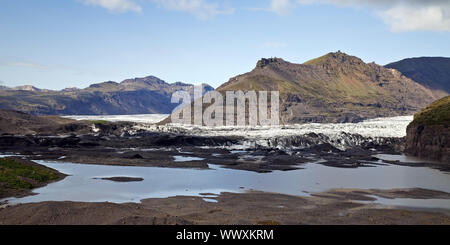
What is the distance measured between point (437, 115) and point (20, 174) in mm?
85155

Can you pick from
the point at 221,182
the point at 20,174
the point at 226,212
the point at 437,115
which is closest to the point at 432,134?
the point at 437,115

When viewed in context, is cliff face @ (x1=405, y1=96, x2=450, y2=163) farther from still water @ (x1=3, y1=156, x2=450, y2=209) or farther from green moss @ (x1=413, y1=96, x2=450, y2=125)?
still water @ (x1=3, y1=156, x2=450, y2=209)

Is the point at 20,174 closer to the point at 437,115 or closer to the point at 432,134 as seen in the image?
the point at 432,134

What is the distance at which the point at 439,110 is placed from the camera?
3984 inches

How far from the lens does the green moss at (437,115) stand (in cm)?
9322

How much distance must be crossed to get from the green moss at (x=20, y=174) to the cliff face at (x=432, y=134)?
72.7 metres

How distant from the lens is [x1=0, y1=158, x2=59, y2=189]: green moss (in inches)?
1818

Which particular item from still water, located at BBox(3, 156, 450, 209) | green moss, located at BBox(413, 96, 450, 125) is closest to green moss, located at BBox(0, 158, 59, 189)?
still water, located at BBox(3, 156, 450, 209)

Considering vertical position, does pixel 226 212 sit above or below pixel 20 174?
below

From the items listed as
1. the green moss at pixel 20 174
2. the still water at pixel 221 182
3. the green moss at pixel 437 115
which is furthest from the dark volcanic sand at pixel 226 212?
the green moss at pixel 437 115

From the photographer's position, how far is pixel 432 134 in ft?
307

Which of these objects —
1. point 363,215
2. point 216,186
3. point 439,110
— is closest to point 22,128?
point 216,186
